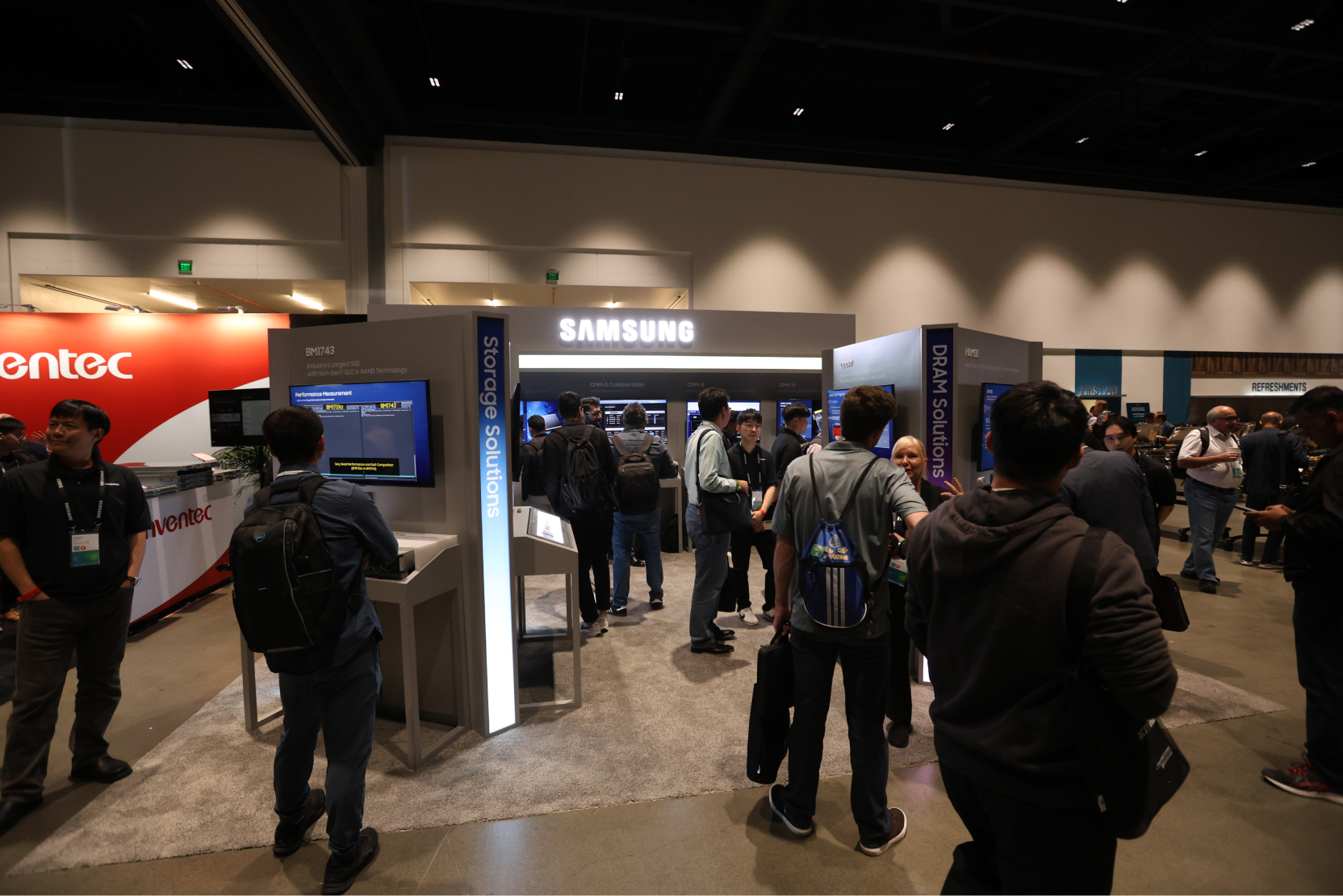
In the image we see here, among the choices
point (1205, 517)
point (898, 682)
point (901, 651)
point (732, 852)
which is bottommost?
point (732, 852)

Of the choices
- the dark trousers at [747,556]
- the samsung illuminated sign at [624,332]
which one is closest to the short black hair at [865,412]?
the dark trousers at [747,556]

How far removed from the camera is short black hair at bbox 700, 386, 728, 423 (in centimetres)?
387

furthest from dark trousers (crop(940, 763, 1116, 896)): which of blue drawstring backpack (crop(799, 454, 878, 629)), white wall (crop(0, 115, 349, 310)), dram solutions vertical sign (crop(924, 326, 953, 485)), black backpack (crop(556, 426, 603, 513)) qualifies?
white wall (crop(0, 115, 349, 310))

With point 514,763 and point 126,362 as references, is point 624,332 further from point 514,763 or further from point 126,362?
point 126,362

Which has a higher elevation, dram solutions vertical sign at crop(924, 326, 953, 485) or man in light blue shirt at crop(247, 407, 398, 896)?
dram solutions vertical sign at crop(924, 326, 953, 485)

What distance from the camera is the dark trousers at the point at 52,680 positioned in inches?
94.4

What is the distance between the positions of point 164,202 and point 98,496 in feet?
23.2

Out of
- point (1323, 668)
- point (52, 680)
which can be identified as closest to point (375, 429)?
point (52, 680)

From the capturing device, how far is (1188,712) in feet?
10.3

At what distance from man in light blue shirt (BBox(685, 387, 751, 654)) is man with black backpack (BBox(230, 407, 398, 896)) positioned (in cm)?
209

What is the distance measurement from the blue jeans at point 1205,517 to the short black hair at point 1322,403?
3.69 metres

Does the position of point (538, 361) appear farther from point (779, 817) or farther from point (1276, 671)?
point (1276, 671)

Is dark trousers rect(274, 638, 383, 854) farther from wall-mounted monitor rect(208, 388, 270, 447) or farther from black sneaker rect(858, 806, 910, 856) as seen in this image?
wall-mounted monitor rect(208, 388, 270, 447)

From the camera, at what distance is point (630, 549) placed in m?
4.75
